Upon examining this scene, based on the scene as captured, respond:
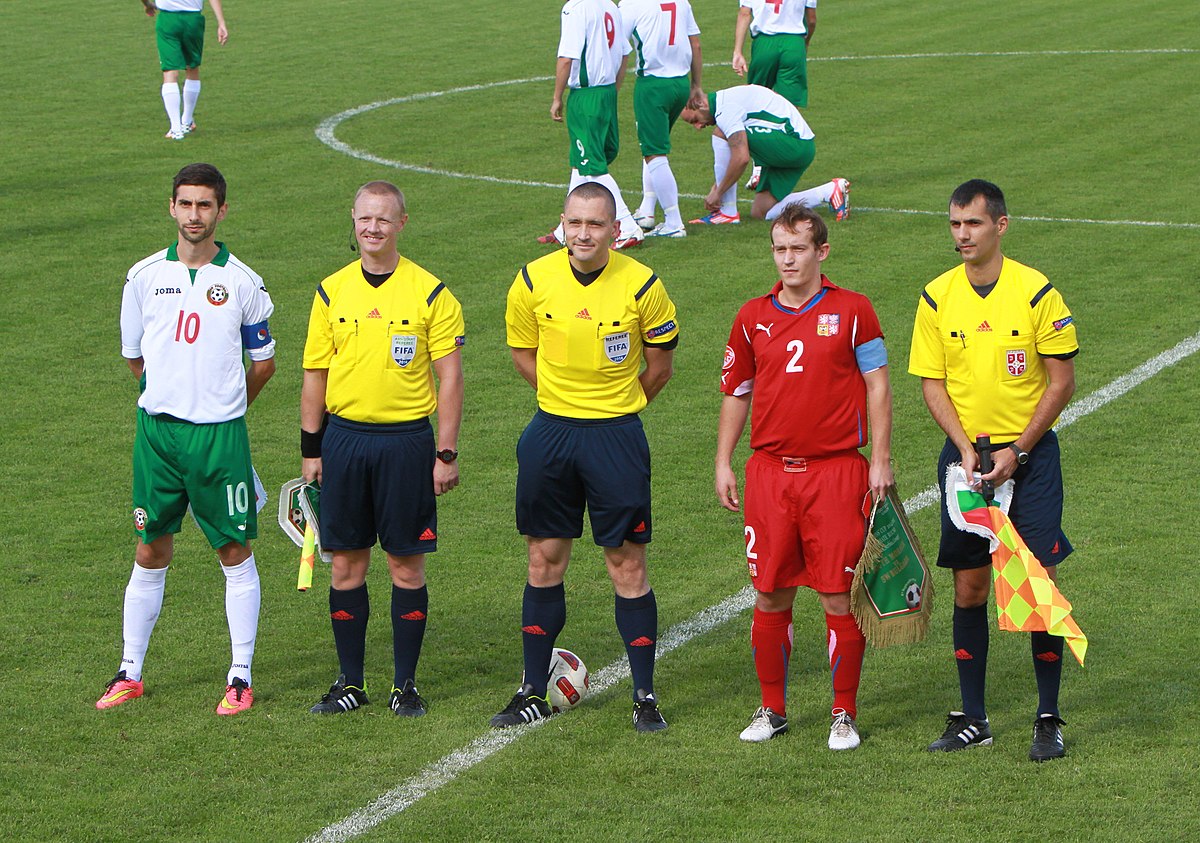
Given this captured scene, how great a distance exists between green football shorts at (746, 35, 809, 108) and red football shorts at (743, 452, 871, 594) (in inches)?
425

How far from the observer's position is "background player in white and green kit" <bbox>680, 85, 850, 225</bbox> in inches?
565

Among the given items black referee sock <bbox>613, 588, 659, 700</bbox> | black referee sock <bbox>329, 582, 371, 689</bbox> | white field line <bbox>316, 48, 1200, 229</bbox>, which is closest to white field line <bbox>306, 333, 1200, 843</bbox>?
black referee sock <bbox>613, 588, 659, 700</bbox>

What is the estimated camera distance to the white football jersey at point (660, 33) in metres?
14.1

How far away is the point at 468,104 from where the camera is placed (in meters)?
21.3

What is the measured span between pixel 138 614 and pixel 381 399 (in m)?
1.38

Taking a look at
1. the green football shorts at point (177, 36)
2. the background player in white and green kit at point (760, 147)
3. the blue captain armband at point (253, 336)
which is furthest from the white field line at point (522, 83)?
the blue captain armband at point (253, 336)

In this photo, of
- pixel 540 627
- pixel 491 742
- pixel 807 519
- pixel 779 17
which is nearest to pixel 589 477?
pixel 540 627

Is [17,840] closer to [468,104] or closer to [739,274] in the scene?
[739,274]

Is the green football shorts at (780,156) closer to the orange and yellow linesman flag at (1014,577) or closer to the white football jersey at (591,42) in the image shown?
the white football jersey at (591,42)

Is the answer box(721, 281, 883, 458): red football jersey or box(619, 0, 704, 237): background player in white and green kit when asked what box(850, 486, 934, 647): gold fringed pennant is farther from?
box(619, 0, 704, 237): background player in white and green kit

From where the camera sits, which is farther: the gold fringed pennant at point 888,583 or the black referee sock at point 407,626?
the black referee sock at point 407,626

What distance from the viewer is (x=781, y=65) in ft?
53.7

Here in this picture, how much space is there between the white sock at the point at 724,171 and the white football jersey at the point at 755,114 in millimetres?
150

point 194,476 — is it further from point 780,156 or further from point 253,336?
point 780,156
